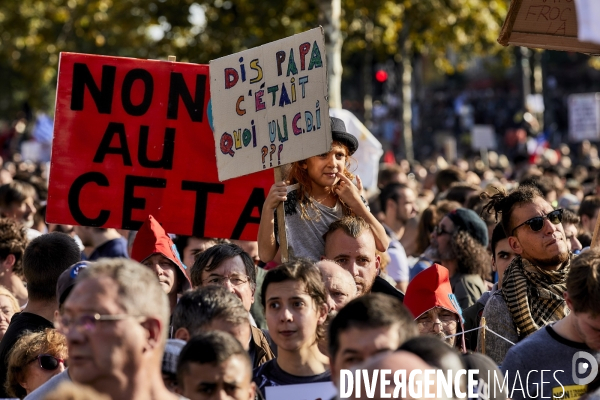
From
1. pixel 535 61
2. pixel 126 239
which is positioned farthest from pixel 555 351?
pixel 535 61

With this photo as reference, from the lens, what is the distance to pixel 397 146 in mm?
37969

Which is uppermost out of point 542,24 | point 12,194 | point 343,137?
point 542,24

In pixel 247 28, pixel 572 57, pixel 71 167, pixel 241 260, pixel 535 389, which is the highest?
pixel 572 57

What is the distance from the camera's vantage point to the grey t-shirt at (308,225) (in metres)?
6.37

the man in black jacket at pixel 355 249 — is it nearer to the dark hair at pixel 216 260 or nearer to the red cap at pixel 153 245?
the dark hair at pixel 216 260

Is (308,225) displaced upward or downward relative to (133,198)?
downward

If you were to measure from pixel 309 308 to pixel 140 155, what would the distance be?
9.32 feet

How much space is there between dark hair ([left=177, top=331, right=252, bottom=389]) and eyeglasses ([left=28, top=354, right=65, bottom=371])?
1403 millimetres

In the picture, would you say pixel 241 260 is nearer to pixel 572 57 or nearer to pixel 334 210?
pixel 334 210

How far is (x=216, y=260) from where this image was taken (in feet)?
19.5

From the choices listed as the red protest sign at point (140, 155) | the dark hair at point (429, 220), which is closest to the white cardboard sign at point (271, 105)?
the red protest sign at point (140, 155)

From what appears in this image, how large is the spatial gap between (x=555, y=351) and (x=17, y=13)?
81.1 feet

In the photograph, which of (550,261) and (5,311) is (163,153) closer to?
(5,311)

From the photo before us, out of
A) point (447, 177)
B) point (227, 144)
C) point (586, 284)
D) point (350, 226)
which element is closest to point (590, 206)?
point (447, 177)
